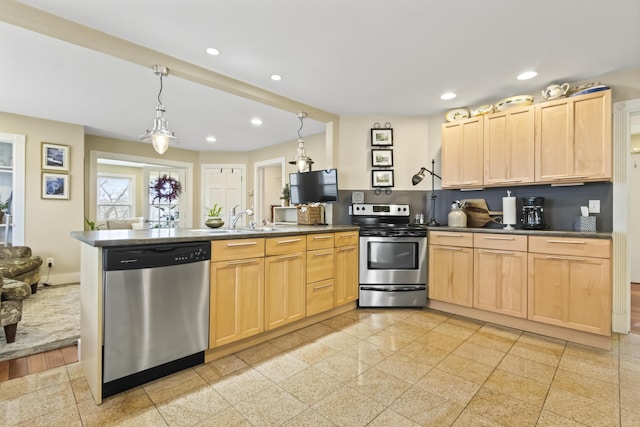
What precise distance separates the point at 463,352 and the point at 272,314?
5.16 ft

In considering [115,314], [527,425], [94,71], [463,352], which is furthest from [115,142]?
[527,425]

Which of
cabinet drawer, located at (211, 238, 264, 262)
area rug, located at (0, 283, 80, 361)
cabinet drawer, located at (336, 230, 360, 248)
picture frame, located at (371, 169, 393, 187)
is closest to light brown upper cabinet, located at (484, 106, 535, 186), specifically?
picture frame, located at (371, 169, 393, 187)

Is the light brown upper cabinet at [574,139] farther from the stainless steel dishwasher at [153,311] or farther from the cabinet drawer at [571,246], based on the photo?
the stainless steel dishwasher at [153,311]

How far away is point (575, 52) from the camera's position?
241 cm

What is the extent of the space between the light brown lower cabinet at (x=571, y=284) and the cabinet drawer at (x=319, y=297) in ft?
6.09

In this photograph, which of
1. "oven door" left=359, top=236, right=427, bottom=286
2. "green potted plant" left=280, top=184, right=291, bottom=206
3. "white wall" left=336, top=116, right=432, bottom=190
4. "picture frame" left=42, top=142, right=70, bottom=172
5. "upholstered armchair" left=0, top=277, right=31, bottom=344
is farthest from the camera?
"green potted plant" left=280, top=184, right=291, bottom=206

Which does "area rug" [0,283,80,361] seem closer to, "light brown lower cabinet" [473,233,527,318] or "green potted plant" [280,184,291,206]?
"green potted plant" [280,184,291,206]

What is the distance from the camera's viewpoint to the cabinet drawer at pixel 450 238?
312 centimetres

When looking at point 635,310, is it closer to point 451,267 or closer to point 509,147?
point 451,267

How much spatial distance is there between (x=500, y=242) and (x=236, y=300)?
2505 millimetres

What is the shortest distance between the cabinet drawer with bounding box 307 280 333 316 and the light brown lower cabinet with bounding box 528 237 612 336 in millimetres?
1855

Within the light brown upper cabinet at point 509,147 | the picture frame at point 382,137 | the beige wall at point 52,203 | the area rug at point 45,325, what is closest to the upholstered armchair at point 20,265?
the area rug at point 45,325

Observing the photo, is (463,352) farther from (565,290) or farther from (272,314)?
(272,314)

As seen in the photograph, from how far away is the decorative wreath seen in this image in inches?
253
